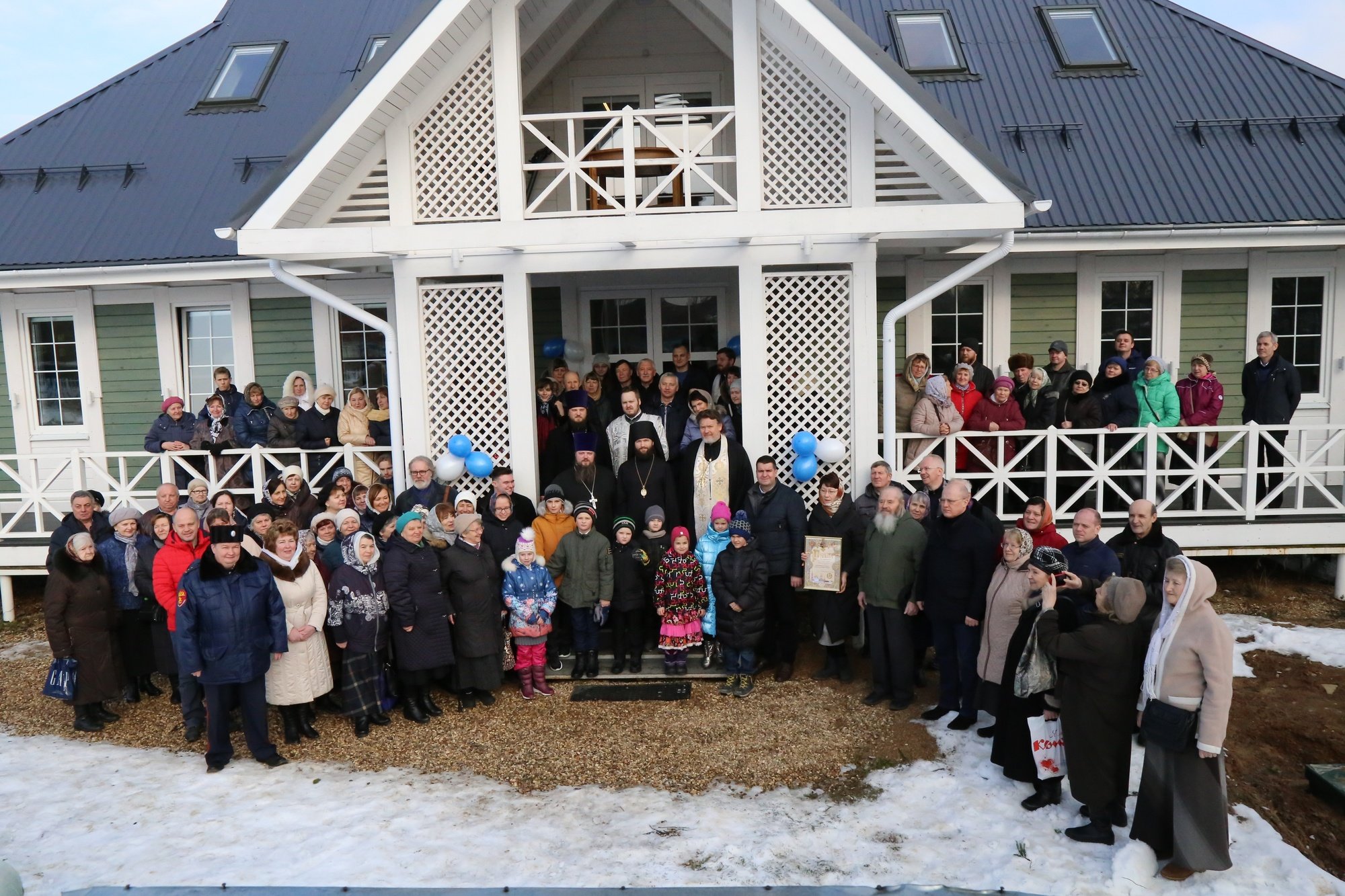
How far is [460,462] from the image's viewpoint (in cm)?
883

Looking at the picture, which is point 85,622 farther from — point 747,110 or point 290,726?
point 747,110

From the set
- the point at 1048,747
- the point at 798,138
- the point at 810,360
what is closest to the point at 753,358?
the point at 810,360

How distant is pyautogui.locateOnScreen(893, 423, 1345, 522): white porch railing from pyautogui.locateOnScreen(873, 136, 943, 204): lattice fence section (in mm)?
2190

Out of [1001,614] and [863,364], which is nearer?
[1001,614]

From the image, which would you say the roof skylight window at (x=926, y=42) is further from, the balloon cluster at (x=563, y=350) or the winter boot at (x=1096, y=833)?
the winter boot at (x=1096, y=833)

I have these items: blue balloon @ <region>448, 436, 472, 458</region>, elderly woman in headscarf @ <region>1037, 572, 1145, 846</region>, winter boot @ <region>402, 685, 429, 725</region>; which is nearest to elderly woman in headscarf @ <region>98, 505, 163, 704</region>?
winter boot @ <region>402, 685, 429, 725</region>

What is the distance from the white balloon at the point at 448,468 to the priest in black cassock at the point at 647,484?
57.5 inches

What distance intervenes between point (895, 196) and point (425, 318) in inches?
172

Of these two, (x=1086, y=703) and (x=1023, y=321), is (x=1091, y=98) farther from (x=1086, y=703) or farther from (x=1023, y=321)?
(x=1086, y=703)

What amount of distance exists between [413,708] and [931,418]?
17.2 feet

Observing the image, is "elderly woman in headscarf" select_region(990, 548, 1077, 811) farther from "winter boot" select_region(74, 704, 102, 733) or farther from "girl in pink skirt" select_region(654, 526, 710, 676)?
"winter boot" select_region(74, 704, 102, 733)

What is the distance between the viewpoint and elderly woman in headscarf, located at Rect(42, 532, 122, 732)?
7.46 m

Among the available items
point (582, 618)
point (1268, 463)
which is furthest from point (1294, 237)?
point (582, 618)

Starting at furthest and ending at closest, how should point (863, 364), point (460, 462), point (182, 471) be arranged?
point (182, 471), point (460, 462), point (863, 364)
